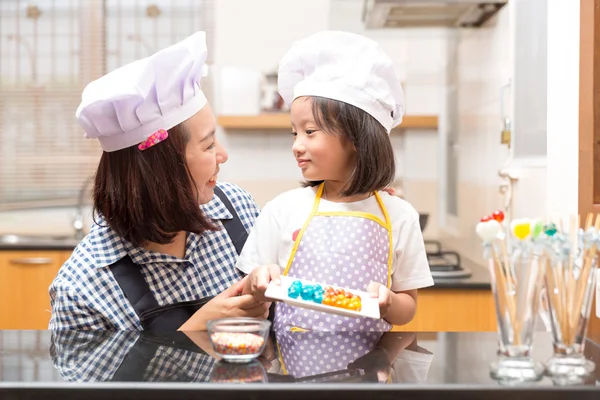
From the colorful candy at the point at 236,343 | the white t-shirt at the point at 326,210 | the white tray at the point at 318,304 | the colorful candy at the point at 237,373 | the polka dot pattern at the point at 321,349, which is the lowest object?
the polka dot pattern at the point at 321,349

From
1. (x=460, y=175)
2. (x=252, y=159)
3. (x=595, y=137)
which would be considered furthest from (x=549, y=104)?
(x=252, y=159)

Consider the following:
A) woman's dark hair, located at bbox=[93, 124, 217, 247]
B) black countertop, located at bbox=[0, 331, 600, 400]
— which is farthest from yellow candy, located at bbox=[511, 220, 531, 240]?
woman's dark hair, located at bbox=[93, 124, 217, 247]

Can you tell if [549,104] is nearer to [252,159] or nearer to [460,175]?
[460,175]

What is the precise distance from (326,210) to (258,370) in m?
0.60

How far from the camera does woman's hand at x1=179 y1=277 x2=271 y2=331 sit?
1.37m

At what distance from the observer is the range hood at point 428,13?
274 cm

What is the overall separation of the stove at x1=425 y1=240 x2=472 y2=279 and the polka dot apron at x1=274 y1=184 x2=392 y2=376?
44.8 inches

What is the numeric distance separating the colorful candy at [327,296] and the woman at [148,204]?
0.27m

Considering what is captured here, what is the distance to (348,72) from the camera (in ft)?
4.83

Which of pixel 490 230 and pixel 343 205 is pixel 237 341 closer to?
pixel 490 230

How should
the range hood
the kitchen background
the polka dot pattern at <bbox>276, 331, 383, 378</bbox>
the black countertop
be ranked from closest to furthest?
the black countertop → the polka dot pattern at <bbox>276, 331, 383, 378</bbox> → the range hood → the kitchen background

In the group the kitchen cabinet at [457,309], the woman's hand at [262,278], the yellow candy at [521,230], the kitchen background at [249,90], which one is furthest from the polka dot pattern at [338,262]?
the kitchen background at [249,90]

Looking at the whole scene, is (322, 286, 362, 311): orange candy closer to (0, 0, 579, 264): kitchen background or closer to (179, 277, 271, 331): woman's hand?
(179, 277, 271, 331): woman's hand

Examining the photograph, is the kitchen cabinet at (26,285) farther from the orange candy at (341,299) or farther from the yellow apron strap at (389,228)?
the orange candy at (341,299)
